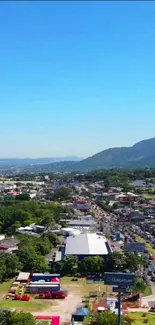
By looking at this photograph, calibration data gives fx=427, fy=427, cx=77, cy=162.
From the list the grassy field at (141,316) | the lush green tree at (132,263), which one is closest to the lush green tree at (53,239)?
the lush green tree at (132,263)

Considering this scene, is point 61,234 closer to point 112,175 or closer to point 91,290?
point 91,290

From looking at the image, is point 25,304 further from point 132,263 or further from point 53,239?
point 53,239

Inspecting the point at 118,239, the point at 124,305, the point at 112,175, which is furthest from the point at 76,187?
the point at 124,305


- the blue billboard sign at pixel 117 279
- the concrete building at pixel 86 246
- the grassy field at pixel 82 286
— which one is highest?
the blue billboard sign at pixel 117 279

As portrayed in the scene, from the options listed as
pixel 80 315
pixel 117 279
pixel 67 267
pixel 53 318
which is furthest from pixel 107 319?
pixel 67 267

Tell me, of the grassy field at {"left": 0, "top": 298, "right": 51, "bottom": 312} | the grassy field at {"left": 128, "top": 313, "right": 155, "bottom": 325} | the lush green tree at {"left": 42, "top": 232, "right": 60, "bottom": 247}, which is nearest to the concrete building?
the lush green tree at {"left": 42, "top": 232, "right": 60, "bottom": 247}

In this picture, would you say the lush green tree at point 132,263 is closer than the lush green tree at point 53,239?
Yes

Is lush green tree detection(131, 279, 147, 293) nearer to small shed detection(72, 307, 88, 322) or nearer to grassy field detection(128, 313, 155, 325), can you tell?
grassy field detection(128, 313, 155, 325)

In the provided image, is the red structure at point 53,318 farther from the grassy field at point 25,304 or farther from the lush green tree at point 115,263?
the lush green tree at point 115,263
